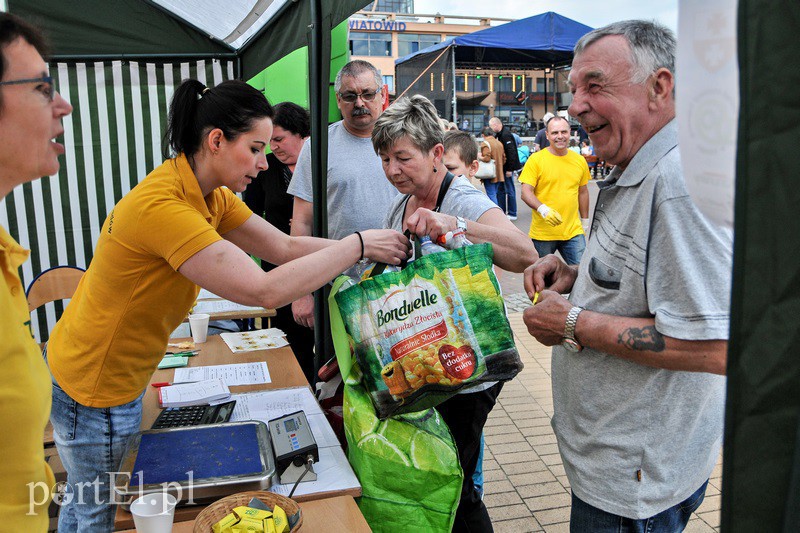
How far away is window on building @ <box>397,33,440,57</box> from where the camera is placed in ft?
146

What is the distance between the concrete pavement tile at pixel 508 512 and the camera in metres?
2.88

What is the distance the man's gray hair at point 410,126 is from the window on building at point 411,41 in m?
44.6

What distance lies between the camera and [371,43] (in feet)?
144

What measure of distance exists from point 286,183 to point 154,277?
211 cm

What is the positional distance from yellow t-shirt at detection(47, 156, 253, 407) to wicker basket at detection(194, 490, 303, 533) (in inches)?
24.0

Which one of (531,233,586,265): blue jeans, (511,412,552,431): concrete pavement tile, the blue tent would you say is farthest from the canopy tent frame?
(511,412,552,431): concrete pavement tile

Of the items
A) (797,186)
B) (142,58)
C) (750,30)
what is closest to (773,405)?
(797,186)

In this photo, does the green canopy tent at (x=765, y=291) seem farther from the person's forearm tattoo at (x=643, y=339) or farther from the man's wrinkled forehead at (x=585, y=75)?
the man's wrinkled forehead at (x=585, y=75)

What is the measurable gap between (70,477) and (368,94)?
195 centimetres

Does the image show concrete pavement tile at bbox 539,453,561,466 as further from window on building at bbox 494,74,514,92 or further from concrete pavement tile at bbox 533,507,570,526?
window on building at bbox 494,74,514,92

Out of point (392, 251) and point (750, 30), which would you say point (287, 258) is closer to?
point (392, 251)

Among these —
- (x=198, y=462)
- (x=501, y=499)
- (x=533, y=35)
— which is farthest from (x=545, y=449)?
(x=533, y=35)

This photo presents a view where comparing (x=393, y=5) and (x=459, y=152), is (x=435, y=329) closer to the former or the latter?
(x=459, y=152)

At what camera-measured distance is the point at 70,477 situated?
1827 millimetres
